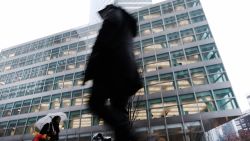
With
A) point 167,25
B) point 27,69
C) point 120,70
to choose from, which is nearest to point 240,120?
point 120,70

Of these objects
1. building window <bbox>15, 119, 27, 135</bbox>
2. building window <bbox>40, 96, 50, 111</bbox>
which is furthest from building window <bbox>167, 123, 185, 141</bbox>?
building window <bbox>15, 119, 27, 135</bbox>

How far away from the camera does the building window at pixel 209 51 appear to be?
68.2 ft

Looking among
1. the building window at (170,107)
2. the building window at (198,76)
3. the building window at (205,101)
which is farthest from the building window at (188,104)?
the building window at (198,76)

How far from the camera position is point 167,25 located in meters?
25.5

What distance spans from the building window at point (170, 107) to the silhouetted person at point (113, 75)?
1779 centimetres

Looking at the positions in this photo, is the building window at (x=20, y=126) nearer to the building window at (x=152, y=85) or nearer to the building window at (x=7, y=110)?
the building window at (x=7, y=110)

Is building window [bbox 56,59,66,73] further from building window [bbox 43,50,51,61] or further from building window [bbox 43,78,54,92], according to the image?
building window [bbox 43,50,51,61]

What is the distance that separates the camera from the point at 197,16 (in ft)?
79.3

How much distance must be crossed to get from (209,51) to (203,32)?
288 centimetres

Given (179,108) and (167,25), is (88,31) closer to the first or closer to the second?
(167,25)

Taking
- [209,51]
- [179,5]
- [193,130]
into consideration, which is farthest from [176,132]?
[179,5]

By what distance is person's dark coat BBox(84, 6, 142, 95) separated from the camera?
1.84 m

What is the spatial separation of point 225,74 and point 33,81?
26.7 meters

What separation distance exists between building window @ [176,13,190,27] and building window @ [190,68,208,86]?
726 centimetres
